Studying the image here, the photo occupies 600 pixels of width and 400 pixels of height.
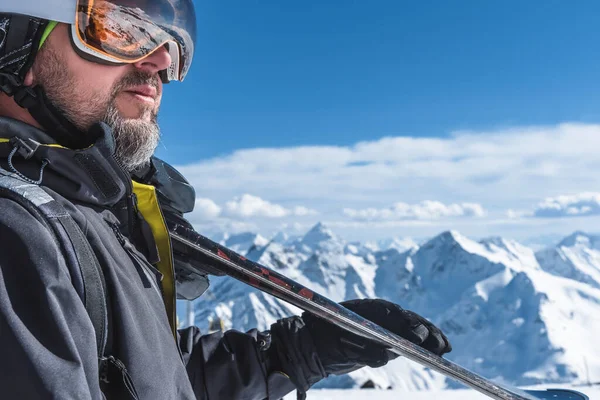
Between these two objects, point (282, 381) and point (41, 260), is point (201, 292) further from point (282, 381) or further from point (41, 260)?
point (41, 260)

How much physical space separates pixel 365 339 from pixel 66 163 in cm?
189

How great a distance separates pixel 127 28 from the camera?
2.11m

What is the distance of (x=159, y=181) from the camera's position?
2.74 m

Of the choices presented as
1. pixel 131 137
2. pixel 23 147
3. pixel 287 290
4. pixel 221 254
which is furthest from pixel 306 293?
pixel 23 147

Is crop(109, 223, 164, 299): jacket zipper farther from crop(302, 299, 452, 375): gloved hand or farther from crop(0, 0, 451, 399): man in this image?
crop(302, 299, 452, 375): gloved hand

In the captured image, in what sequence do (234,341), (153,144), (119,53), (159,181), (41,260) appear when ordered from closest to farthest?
(41,260) → (119,53) → (153,144) → (159,181) → (234,341)

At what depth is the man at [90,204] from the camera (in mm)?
1248

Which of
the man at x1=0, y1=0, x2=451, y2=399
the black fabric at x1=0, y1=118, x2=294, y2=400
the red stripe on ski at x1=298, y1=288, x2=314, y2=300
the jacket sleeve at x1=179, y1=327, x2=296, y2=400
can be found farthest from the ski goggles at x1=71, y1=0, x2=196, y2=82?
the jacket sleeve at x1=179, y1=327, x2=296, y2=400

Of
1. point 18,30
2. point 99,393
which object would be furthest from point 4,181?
point 18,30

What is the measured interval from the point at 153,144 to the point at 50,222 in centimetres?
87

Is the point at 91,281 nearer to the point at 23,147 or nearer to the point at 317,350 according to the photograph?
the point at 23,147

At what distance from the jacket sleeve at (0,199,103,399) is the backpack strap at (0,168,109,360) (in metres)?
0.02

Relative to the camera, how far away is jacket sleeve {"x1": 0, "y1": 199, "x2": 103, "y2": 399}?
3.90ft

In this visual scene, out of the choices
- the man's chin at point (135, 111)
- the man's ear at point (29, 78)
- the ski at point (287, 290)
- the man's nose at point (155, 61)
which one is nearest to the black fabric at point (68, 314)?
the man's ear at point (29, 78)
